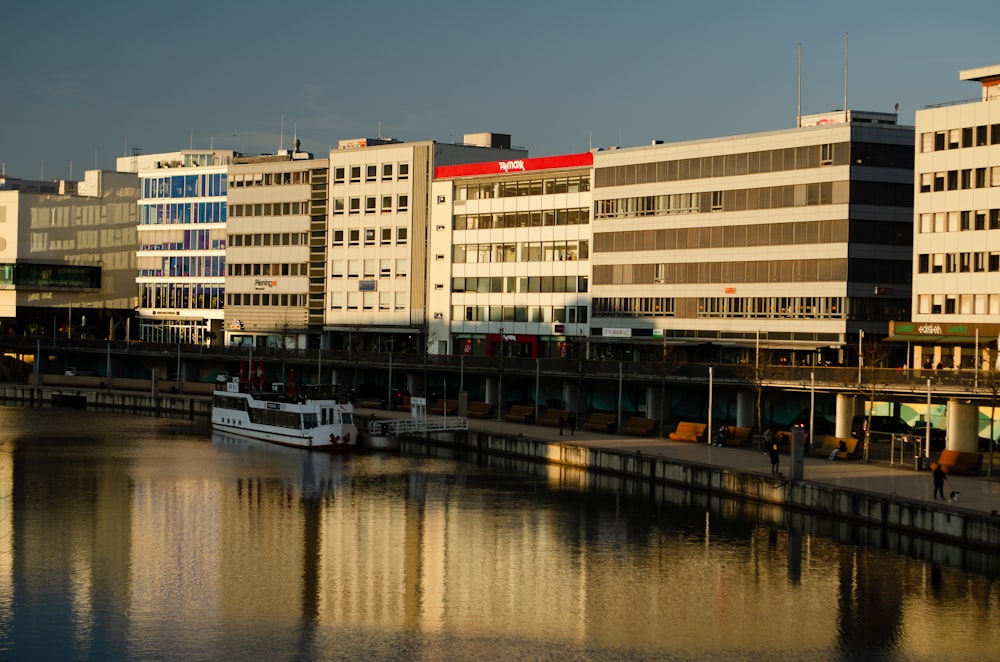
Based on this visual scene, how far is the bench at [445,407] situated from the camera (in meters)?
116

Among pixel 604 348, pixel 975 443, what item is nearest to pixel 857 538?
pixel 975 443

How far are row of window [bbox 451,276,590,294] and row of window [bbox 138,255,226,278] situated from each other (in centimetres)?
4120

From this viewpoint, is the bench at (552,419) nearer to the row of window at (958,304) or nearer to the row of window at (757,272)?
the row of window at (757,272)

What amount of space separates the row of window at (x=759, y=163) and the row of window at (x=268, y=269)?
4468cm

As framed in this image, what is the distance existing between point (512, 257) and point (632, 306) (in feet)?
55.3

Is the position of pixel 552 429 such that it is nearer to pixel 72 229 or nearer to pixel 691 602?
pixel 691 602

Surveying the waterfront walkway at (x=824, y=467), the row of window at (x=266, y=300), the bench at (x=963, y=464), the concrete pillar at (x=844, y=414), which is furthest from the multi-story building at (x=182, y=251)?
the bench at (x=963, y=464)

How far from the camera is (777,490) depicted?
245ft

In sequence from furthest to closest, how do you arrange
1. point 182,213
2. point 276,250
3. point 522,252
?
point 182,213, point 276,250, point 522,252

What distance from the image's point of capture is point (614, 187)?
5261 inches

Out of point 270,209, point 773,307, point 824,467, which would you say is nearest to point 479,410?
point 773,307

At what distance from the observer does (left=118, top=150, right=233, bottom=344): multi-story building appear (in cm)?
17762

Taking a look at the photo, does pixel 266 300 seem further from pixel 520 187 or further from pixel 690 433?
pixel 690 433

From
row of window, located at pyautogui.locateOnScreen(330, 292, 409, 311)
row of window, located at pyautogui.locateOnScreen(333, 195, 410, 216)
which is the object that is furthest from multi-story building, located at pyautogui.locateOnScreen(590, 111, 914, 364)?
row of window, located at pyautogui.locateOnScreen(330, 292, 409, 311)
